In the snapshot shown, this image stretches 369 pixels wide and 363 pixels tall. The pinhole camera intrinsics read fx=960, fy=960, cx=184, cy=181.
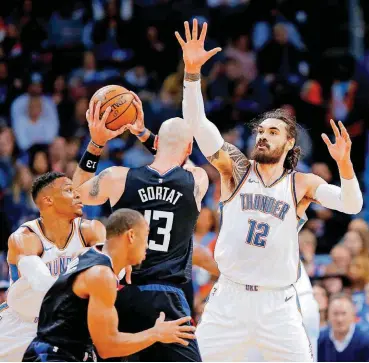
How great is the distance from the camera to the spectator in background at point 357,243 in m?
11.5

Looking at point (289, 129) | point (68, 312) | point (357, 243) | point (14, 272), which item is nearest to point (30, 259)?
point (14, 272)

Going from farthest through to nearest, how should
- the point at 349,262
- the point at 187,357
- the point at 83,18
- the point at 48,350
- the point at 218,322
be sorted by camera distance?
the point at 83,18 → the point at 349,262 → the point at 218,322 → the point at 187,357 → the point at 48,350

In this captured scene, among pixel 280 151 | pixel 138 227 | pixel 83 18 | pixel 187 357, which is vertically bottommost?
pixel 187 357

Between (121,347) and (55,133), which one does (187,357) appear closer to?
(121,347)

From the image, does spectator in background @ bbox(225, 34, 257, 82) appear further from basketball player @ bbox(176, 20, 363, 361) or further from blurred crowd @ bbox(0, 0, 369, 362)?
basketball player @ bbox(176, 20, 363, 361)

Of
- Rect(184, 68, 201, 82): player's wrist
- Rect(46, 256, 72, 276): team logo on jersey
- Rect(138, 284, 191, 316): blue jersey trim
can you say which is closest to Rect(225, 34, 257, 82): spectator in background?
Rect(184, 68, 201, 82): player's wrist

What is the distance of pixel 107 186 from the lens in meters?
6.87

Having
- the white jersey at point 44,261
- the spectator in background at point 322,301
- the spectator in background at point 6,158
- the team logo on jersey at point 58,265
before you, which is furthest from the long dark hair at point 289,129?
the spectator in background at point 6,158

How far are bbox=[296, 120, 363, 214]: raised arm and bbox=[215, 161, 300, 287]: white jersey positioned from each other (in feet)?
0.50

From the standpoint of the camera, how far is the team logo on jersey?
716 cm

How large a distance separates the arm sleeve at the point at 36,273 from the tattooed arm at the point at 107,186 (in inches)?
23.3

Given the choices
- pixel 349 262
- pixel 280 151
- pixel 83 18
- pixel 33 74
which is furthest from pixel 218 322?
pixel 83 18

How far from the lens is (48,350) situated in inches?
231

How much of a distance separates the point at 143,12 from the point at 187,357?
10.3 meters
